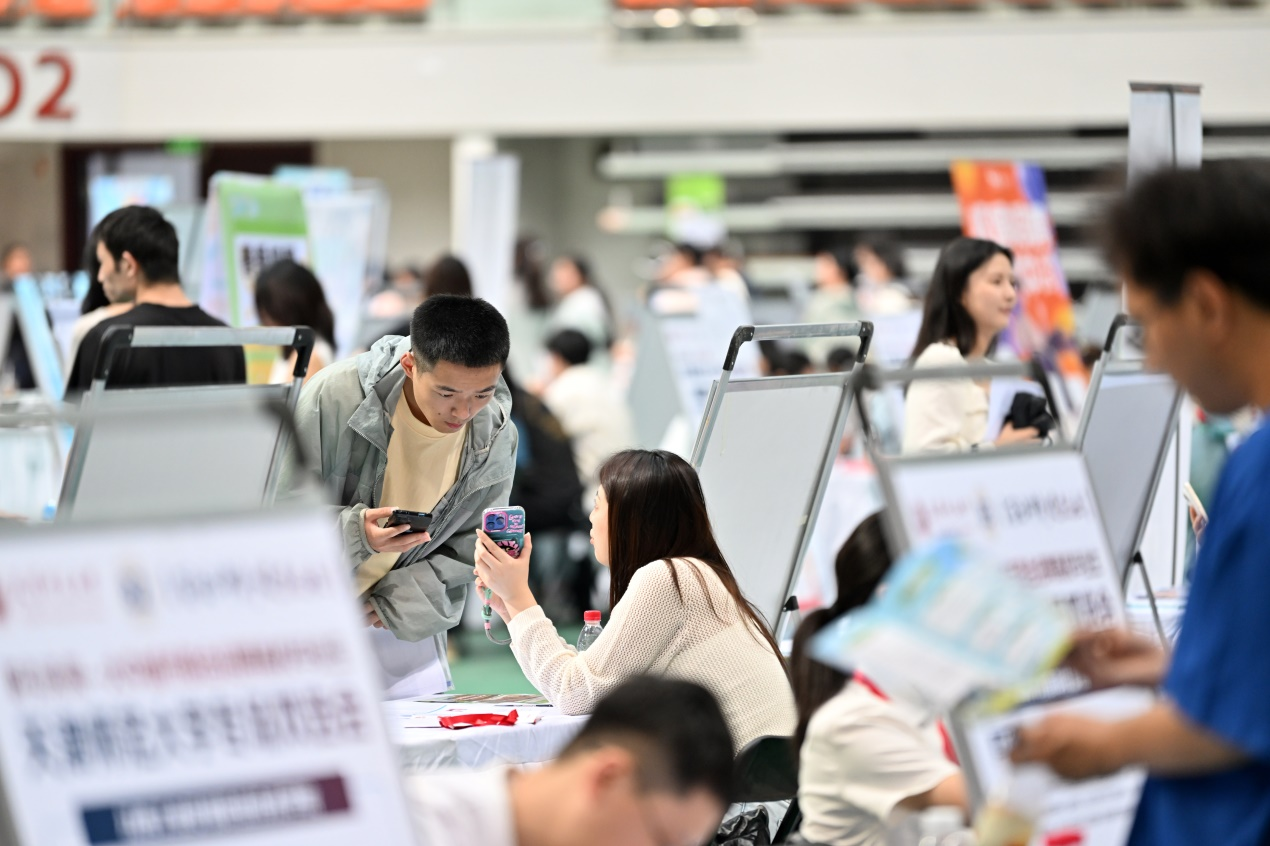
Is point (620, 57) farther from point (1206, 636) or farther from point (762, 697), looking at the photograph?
point (1206, 636)

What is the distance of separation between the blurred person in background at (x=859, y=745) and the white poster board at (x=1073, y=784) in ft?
0.74

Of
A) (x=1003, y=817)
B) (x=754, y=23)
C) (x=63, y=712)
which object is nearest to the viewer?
(x=63, y=712)

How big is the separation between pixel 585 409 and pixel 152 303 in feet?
11.3

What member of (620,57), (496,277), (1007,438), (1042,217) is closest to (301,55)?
(620,57)

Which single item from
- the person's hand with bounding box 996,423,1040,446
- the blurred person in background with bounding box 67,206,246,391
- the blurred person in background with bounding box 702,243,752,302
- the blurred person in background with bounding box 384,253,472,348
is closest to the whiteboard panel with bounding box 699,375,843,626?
the person's hand with bounding box 996,423,1040,446

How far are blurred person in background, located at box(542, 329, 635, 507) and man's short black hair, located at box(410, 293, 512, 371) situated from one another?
4.15 m

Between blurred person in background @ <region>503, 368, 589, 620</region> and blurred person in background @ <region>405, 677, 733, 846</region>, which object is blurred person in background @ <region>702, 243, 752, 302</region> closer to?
blurred person in background @ <region>503, 368, 589, 620</region>

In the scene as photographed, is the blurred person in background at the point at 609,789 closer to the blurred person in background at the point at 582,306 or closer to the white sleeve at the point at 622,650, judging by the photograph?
the white sleeve at the point at 622,650

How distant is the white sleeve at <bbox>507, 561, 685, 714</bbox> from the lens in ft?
9.27

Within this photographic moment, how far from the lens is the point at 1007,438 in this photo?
4188 mm

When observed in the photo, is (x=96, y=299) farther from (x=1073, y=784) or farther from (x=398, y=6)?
(x=398, y=6)

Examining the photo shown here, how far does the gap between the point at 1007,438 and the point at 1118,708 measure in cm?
236

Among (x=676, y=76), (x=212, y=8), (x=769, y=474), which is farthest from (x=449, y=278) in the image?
(x=212, y=8)

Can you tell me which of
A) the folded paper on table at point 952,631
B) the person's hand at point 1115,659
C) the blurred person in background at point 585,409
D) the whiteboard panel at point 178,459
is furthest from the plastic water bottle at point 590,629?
the blurred person in background at point 585,409
